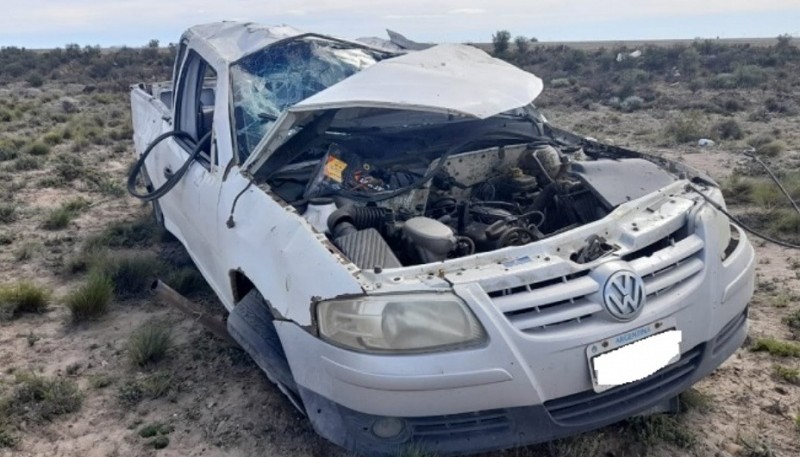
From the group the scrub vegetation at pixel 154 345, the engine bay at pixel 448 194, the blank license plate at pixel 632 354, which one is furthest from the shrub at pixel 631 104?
the blank license plate at pixel 632 354

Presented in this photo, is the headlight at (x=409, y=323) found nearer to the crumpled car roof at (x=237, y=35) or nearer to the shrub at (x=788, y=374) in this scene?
the shrub at (x=788, y=374)

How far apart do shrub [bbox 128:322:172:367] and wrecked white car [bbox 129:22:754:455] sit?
18.2 inches

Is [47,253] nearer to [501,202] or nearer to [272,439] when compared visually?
[272,439]

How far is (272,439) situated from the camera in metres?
3.30

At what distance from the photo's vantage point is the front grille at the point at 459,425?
8.64ft

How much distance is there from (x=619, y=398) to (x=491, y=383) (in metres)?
0.61

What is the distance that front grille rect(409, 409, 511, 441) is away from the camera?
263 centimetres

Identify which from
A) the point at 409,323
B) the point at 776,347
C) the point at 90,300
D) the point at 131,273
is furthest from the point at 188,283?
the point at 776,347

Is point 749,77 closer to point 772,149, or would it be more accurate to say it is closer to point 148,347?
point 772,149

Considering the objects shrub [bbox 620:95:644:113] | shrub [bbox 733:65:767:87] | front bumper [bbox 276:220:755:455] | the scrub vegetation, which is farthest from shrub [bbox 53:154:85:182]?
shrub [bbox 733:65:767:87]

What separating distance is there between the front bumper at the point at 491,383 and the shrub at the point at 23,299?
2.85 metres

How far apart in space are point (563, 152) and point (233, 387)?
7.90ft

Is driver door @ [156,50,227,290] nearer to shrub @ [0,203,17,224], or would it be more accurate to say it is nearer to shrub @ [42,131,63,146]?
shrub @ [0,203,17,224]

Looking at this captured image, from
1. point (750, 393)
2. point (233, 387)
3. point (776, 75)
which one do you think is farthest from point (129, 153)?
point (776, 75)
